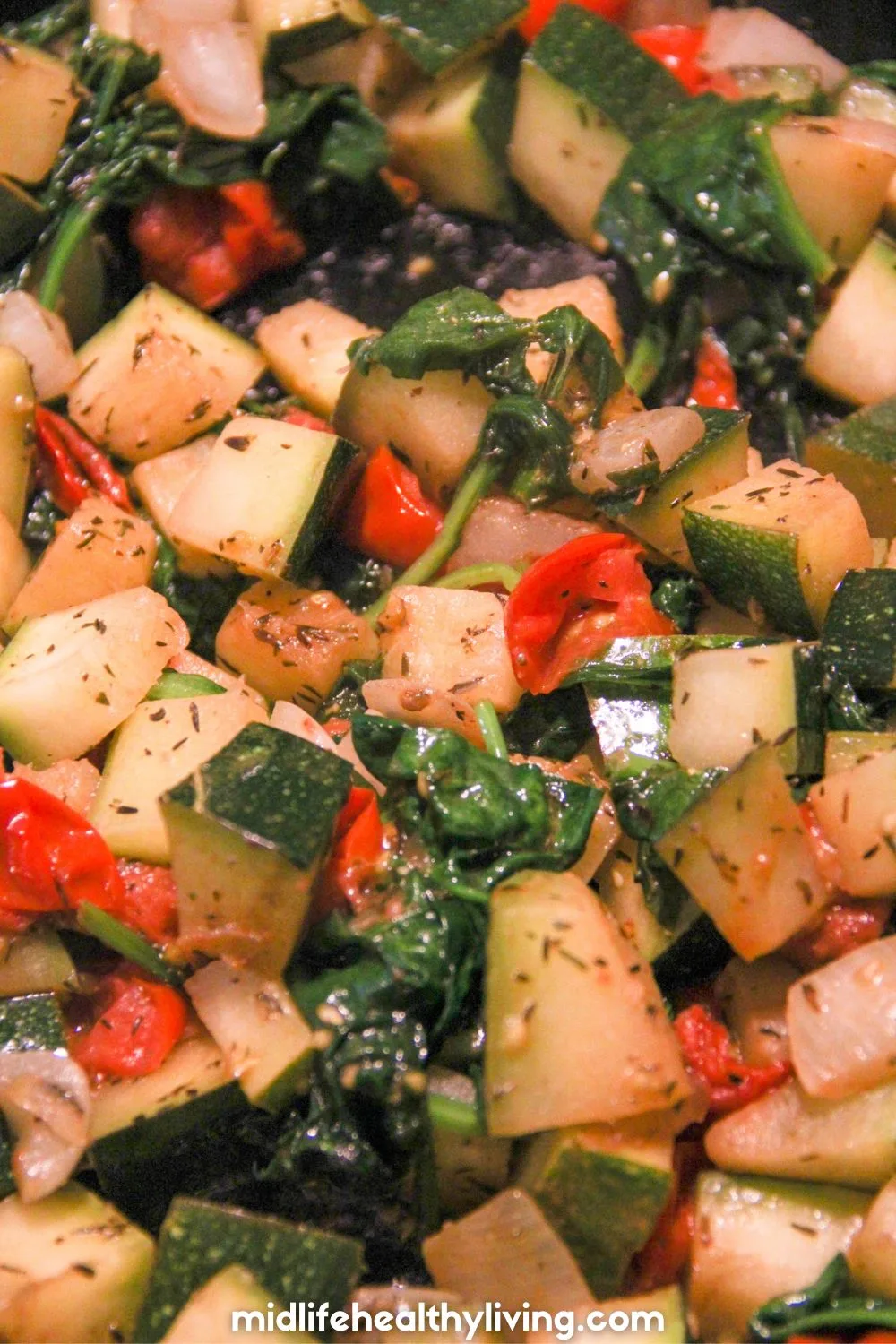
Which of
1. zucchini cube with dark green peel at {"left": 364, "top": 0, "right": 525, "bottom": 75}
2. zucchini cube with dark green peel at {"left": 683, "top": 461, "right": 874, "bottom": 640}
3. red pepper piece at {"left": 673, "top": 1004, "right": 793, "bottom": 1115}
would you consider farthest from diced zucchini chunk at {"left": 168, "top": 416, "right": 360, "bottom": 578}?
red pepper piece at {"left": 673, "top": 1004, "right": 793, "bottom": 1115}

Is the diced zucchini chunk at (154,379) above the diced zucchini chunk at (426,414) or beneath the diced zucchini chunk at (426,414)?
above

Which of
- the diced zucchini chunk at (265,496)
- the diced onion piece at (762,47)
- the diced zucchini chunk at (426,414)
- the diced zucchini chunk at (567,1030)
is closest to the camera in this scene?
the diced zucchini chunk at (567,1030)

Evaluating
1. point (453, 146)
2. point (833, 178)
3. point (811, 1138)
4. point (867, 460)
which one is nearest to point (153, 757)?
point (811, 1138)

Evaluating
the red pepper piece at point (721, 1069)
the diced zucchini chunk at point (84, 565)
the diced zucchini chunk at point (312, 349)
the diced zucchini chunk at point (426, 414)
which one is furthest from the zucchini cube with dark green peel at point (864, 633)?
the diced zucchini chunk at point (84, 565)

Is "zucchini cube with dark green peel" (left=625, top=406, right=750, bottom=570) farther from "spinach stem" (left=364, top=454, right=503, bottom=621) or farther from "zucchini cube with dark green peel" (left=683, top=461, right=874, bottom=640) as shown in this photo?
"spinach stem" (left=364, top=454, right=503, bottom=621)

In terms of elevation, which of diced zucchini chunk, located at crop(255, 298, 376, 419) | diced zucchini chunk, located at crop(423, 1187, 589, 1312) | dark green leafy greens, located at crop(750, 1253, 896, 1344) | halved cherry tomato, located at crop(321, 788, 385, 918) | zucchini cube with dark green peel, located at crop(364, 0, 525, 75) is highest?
zucchini cube with dark green peel, located at crop(364, 0, 525, 75)

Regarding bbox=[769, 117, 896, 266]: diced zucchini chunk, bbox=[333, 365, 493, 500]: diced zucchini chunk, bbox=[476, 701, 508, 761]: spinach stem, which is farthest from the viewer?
bbox=[769, 117, 896, 266]: diced zucchini chunk

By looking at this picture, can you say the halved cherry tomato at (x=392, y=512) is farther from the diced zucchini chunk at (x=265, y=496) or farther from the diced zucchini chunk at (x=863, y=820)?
the diced zucchini chunk at (x=863, y=820)

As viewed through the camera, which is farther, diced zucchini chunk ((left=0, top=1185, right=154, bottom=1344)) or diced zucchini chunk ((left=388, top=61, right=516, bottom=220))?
diced zucchini chunk ((left=388, top=61, right=516, bottom=220))
